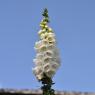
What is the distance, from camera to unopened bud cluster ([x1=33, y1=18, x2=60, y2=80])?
59.1ft

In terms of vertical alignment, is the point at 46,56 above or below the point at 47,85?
above

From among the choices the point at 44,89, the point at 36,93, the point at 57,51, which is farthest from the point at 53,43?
the point at 36,93

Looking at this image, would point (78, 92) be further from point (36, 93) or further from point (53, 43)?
point (53, 43)

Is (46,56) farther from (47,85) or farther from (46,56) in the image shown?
(47,85)

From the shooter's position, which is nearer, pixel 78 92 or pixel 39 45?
pixel 39 45

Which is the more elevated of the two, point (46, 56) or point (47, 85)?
point (46, 56)

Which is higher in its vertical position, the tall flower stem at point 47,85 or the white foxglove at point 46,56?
the white foxglove at point 46,56

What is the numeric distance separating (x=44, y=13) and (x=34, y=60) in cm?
184

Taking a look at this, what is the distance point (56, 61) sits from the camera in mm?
18141

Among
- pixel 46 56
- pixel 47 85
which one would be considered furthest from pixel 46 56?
pixel 47 85

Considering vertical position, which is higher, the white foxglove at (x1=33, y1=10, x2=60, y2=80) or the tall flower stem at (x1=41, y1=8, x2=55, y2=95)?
the white foxglove at (x1=33, y1=10, x2=60, y2=80)

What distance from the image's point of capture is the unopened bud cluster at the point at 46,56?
59.1 ft

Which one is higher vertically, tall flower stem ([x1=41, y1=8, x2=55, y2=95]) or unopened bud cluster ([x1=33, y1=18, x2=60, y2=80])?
unopened bud cluster ([x1=33, y1=18, x2=60, y2=80])

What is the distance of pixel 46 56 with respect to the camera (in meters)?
18.2
